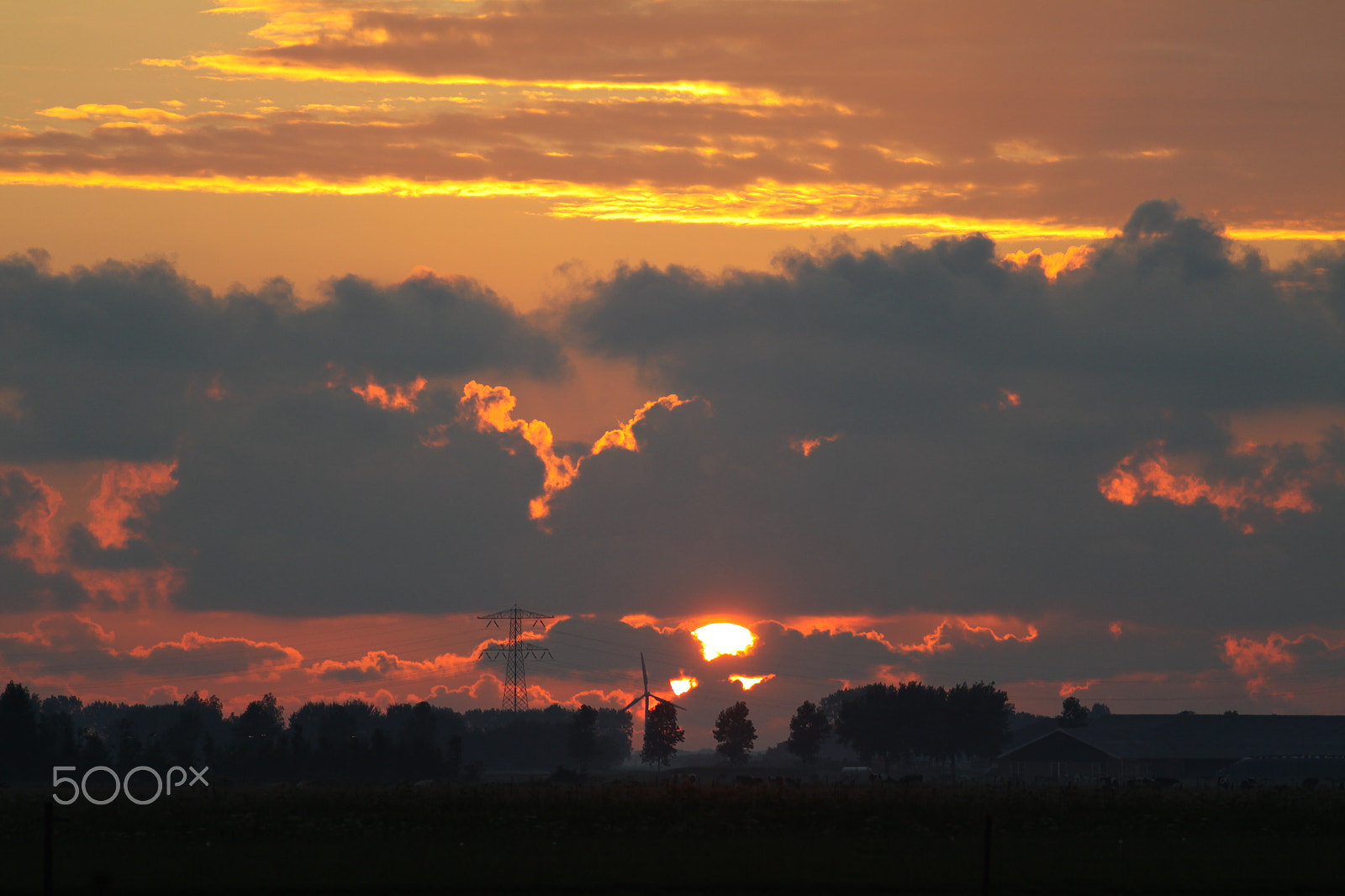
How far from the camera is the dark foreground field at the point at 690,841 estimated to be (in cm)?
5409

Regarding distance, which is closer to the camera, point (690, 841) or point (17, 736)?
point (690, 841)

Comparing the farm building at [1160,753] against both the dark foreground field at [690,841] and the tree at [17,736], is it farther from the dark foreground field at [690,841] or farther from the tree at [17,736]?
the tree at [17,736]

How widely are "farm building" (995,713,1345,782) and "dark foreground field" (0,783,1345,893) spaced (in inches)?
3359

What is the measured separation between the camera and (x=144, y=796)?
100m

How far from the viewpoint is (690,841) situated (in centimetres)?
6838

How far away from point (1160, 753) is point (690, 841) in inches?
5229

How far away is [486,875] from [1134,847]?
Result: 99.3 feet

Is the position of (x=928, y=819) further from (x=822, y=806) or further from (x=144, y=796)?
(x=144, y=796)

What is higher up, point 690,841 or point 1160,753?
point 690,841

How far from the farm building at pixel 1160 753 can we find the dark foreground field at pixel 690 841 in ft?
280

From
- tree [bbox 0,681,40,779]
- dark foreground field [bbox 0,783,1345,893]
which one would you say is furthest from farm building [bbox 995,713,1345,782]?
tree [bbox 0,681,40,779]

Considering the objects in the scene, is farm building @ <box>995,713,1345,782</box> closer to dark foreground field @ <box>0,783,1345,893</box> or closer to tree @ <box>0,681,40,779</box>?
dark foreground field @ <box>0,783,1345,893</box>

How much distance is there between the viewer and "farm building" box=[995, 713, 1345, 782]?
181500mm

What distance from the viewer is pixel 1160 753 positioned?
18625cm
